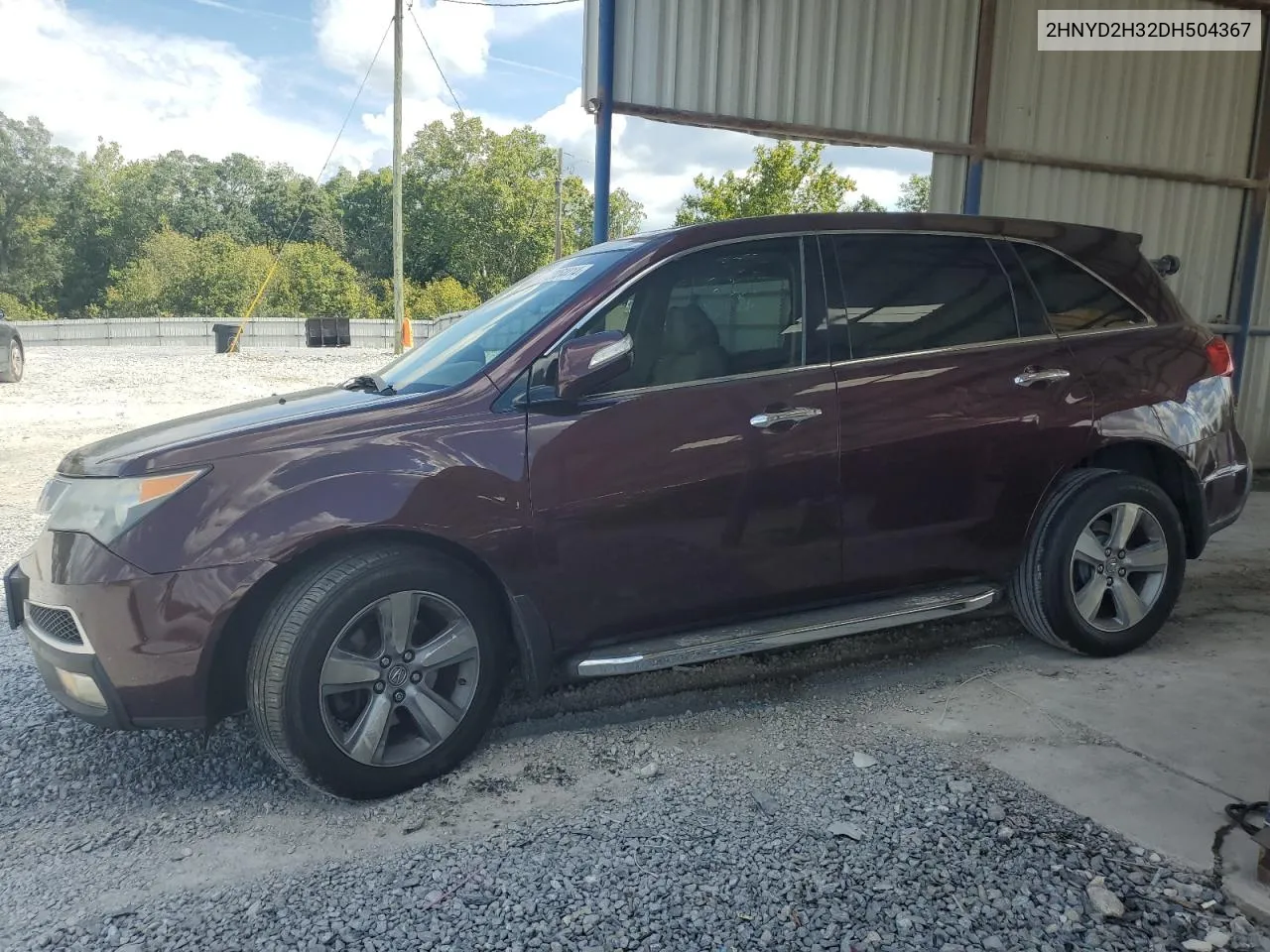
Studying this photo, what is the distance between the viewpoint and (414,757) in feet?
10.0

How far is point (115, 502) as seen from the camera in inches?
112

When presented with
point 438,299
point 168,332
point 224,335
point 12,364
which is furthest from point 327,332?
point 438,299

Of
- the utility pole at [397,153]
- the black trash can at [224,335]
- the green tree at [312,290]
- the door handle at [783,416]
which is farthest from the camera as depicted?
the green tree at [312,290]

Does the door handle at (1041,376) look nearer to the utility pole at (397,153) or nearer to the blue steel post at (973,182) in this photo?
the blue steel post at (973,182)

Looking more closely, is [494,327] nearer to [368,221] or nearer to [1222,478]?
[1222,478]

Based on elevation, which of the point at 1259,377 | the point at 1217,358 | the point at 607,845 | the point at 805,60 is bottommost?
the point at 607,845

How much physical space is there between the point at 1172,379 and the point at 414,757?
140 inches

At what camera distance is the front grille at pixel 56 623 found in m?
2.86

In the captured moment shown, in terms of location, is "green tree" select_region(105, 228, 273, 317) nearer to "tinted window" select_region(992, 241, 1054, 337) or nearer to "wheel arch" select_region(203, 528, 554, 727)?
"tinted window" select_region(992, 241, 1054, 337)

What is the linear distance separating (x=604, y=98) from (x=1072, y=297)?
377 cm

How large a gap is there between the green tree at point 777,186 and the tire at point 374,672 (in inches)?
1295

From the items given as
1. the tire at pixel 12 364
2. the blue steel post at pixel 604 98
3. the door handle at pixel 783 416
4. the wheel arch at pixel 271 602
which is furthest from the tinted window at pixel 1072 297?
the tire at pixel 12 364

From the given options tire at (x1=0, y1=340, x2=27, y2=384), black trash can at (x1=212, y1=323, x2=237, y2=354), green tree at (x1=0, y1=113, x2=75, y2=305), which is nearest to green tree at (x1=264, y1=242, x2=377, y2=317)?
green tree at (x1=0, y1=113, x2=75, y2=305)

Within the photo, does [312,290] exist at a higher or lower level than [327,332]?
higher
